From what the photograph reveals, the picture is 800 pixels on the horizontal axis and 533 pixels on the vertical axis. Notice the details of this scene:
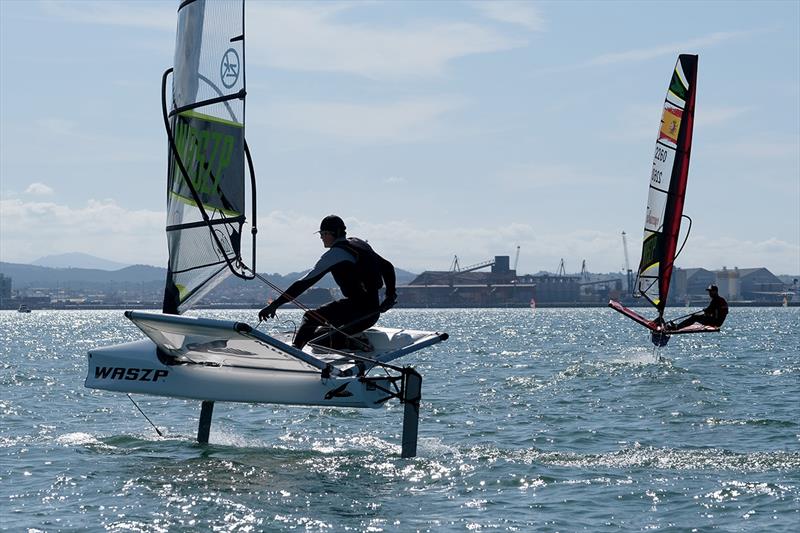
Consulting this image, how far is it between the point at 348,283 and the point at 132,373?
2330 millimetres

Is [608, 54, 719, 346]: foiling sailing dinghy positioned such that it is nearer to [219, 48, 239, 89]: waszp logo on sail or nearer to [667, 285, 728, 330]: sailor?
[667, 285, 728, 330]: sailor

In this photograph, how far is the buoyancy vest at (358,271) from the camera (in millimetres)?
11336

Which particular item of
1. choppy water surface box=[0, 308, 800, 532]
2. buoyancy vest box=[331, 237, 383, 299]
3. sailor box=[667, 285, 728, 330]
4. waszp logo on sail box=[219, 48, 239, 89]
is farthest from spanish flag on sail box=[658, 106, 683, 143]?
waszp logo on sail box=[219, 48, 239, 89]

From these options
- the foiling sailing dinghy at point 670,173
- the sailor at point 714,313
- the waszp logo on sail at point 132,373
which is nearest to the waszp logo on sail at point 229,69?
the waszp logo on sail at point 132,373

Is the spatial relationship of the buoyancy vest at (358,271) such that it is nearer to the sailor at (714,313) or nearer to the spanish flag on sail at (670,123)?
the sailor at (714,313)

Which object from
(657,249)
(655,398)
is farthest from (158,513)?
(657,249)

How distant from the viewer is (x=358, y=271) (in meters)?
11.4

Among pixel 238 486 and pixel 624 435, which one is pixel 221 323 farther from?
pixel 624 435

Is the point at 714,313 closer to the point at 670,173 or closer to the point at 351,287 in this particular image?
the point at 670,173

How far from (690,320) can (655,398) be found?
18.0 ft

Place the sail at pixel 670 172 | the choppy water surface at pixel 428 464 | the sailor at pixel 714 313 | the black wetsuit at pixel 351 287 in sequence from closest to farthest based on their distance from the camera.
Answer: the choppy water surface at pixel 428 464, the black wetsuit at pixel 351 287, the sailor at pixel 714 313, the sail at pixel 670 172

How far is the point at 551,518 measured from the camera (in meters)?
9.38

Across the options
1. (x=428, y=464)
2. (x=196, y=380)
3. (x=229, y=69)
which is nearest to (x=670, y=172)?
(x=428, y=464)

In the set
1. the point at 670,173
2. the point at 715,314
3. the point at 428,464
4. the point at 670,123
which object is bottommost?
the point at 428,464
